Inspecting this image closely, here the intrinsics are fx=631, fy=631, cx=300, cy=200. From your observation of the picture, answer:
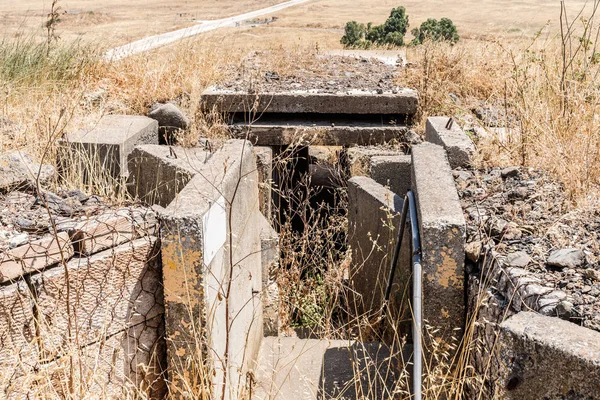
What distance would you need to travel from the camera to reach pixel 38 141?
4.90m

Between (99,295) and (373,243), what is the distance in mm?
1994

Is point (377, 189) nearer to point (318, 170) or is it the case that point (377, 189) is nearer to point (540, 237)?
point (540, 237)

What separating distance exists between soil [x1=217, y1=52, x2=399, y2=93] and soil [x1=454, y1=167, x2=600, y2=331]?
2997mm

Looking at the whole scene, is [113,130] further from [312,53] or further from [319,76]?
[312,53]

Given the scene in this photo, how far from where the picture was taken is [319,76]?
7.48m

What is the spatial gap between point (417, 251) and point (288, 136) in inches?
146

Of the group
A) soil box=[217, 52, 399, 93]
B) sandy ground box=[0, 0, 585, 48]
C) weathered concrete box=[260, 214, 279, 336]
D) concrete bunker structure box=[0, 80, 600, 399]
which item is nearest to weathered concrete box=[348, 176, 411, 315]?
concrete bunker structure box=[0, 80, 600, 399]

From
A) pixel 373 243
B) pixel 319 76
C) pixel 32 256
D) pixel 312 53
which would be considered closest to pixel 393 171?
pixel 373 243

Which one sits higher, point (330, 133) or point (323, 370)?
point (330, 133)

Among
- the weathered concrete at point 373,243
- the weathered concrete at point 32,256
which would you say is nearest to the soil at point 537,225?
the weathered concrete at point 373,243

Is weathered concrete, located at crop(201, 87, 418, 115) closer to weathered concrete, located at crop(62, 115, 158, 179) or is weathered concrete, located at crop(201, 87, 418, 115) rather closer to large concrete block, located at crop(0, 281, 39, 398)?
weathered concrete, located at crop(62, 115, 158, 179)

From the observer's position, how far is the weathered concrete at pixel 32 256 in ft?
8.91

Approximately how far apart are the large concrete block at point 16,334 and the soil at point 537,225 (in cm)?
205

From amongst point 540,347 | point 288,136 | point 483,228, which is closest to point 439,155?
point 483,228
